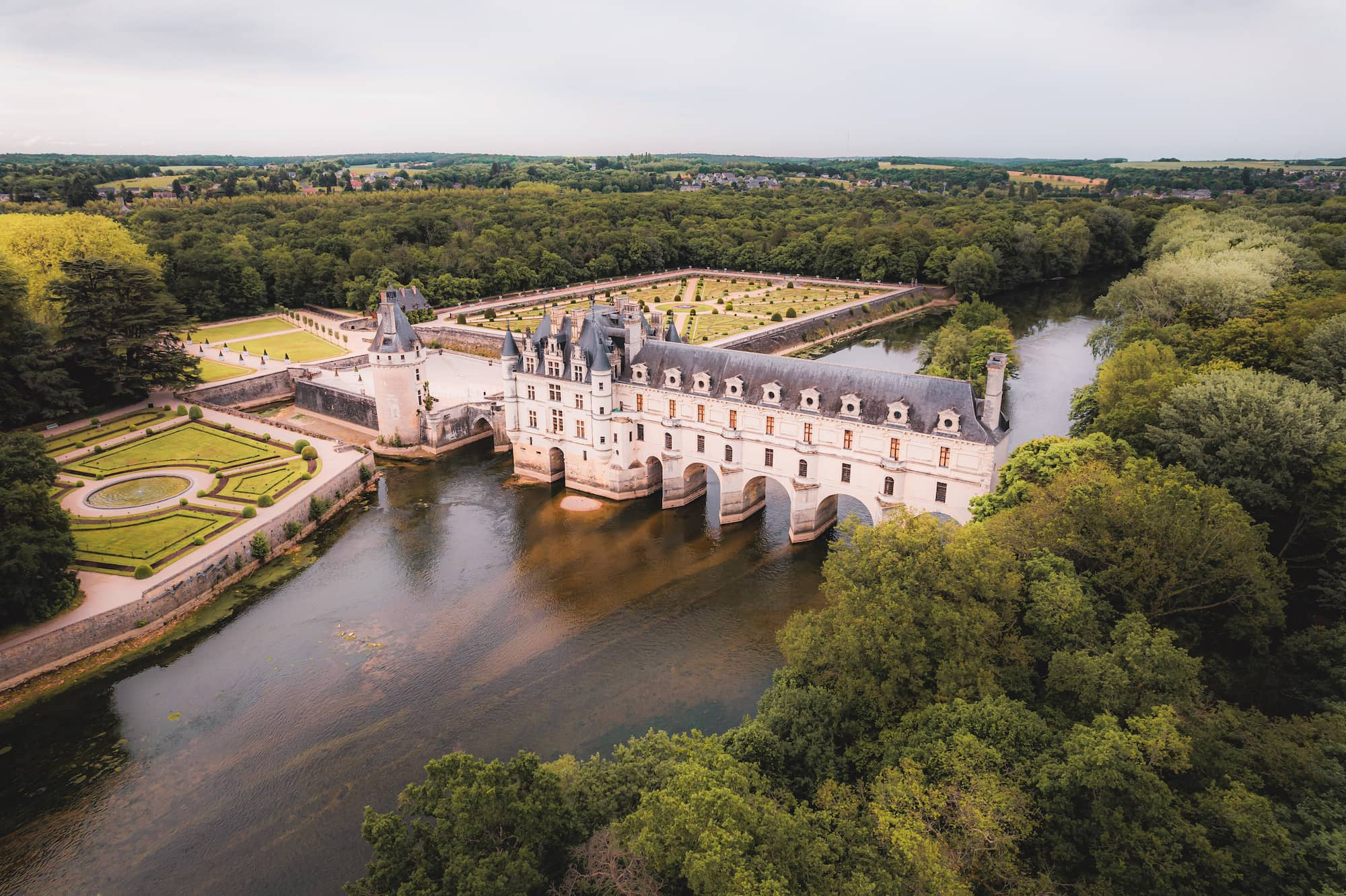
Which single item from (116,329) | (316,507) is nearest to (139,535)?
(316,507)

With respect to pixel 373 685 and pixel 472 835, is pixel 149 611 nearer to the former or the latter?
pixel 373 685

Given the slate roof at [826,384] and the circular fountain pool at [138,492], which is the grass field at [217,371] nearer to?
the circular fountain pool at [138,492]

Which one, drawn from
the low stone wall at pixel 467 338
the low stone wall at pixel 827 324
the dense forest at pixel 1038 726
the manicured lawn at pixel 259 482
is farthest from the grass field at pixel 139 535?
the low stone wall at pixel 827 324

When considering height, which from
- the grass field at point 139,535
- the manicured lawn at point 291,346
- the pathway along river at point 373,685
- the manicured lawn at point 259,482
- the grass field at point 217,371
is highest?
the manicured lawn at point 291,346

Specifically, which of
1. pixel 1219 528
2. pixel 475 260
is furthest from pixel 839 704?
pixel 475 260

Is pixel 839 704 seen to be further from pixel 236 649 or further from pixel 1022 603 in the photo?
pixel 236 649

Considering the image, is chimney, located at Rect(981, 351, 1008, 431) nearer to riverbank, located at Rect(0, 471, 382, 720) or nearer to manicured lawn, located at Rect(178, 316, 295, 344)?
riverbank, located at Rect(0, 471, 382, 720)
